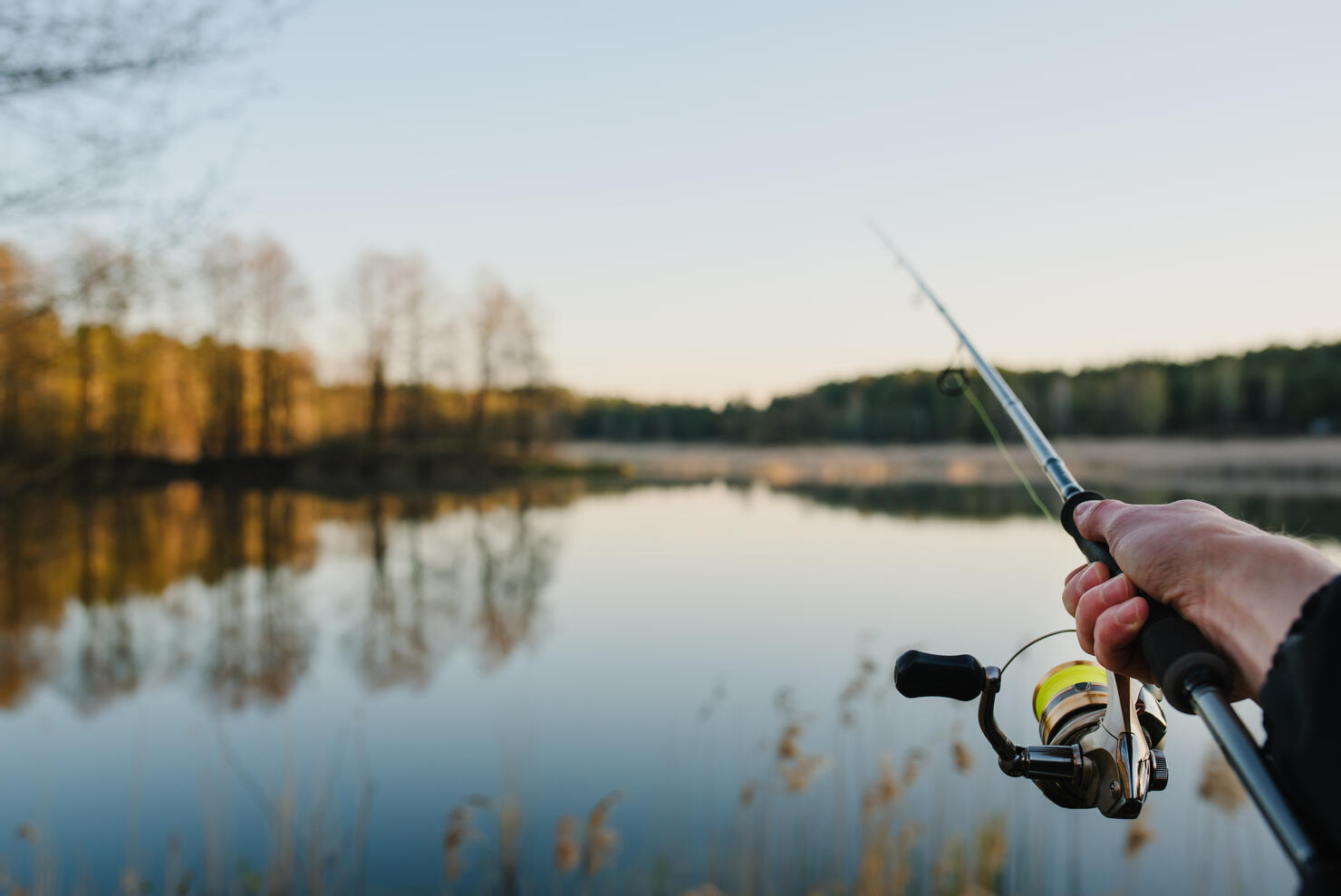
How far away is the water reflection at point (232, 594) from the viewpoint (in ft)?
34.2

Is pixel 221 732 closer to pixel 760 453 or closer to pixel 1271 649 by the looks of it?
pixel 1271 649

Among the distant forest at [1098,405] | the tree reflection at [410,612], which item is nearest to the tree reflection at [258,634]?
the tree reflection at [410,612]

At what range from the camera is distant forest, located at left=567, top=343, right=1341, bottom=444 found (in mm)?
14719

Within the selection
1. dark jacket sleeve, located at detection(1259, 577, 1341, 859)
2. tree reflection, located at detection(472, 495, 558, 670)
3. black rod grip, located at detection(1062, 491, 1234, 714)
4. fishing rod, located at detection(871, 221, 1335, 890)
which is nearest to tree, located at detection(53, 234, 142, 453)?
fishing rod, located at detection(871, 221, 1335, 890)

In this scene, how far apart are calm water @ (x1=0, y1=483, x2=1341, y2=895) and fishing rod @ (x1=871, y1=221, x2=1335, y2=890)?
1.29 m

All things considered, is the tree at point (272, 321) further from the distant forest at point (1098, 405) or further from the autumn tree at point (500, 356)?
the distant forest at point (1098, 405)

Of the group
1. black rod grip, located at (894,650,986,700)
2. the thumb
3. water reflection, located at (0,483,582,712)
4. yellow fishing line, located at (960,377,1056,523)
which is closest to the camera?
black rod grip, located at (894,650,986,700)

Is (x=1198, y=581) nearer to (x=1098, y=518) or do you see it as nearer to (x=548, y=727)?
(x=1098, y=518)

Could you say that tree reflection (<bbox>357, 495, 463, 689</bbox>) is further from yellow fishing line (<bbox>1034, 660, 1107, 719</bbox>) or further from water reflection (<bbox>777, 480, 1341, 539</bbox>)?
water reflection (<bbox>777, 480, 1341, 539</bbox>)

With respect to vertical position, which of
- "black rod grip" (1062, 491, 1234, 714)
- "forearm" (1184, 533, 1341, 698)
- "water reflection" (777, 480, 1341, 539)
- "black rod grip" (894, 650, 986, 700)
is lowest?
"water reflection" (777, 480, 1341, 539)

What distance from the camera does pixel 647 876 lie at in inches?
204

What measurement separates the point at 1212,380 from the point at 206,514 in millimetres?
26596

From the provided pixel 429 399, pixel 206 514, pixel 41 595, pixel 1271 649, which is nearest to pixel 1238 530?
pixel 1271 649

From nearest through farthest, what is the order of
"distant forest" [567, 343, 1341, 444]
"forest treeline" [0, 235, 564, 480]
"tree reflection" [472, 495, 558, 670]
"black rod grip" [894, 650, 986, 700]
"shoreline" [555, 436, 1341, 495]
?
"black rod grip" [894, 650, 986, 700] < "tree reflection" [472, 495, 558, 670] < "distant forest" [567, 343, 1341, 444] < "shoreline" [555, 436, 1341, 495] < "forest treeline" [0, 235, 564, 480]
